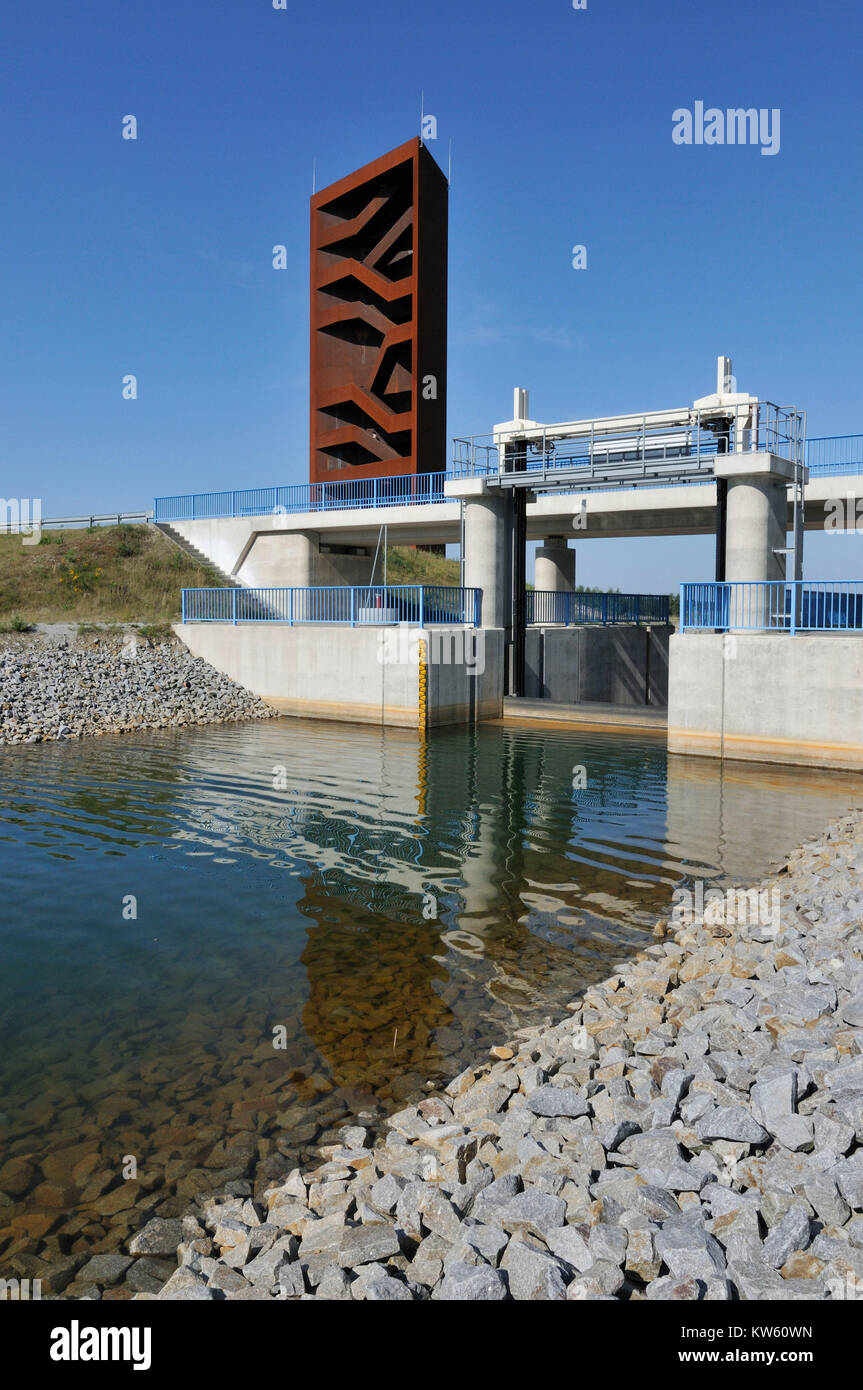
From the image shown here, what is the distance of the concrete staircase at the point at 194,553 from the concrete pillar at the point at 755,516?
2367 centimetres

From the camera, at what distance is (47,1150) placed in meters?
4.73

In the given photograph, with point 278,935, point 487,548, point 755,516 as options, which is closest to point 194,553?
point 487,548

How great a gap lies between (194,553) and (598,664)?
20591 mm

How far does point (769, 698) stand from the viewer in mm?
17578

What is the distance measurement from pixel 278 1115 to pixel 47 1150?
121cm

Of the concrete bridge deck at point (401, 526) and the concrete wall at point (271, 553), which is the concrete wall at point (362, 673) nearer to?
the concrete bridge deck at point (401, 526)

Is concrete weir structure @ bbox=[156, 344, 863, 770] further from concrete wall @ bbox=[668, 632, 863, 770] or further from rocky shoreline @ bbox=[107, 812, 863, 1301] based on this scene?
rocky shoreline @ bbox=[107, 812, 863, 1301]

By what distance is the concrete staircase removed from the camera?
1569 inches

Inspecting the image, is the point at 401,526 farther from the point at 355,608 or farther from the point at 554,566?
the point at 355,608

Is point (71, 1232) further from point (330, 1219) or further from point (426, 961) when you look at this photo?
point (426, 961)

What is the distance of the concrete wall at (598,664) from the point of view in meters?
28.6

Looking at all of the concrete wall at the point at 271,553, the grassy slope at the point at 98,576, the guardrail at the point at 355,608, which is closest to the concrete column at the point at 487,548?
the guardrail at the point at 355,608

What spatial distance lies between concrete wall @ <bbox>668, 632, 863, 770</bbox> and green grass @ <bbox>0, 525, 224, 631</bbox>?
21914 millimetres
